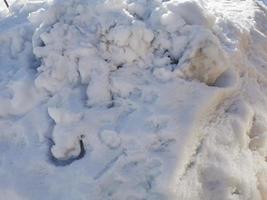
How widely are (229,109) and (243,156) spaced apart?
0.76 feet

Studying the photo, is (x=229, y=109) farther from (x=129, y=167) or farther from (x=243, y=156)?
(x=129, y=167)

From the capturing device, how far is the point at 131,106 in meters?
2.08

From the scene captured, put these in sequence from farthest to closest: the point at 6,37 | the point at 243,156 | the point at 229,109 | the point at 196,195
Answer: the point at 6,37
the point at 229,109
the point at 243,156
the point at 196,195

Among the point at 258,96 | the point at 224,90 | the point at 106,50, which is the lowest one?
the point at 258,96

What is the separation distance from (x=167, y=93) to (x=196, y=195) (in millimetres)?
438

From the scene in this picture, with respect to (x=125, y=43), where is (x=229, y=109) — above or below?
below

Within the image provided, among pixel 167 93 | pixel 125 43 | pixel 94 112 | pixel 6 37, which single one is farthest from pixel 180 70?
pixel 6 37

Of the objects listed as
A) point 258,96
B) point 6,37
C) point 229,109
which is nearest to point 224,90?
point 229,109

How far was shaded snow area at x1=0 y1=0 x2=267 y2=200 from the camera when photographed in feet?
6.34

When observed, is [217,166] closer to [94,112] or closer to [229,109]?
[229,109]

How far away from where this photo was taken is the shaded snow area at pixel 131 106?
1932 mm

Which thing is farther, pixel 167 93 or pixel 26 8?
pixel 26 8

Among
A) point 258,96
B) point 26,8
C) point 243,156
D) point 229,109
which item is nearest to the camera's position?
point 243,156

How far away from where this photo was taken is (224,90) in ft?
7.14
